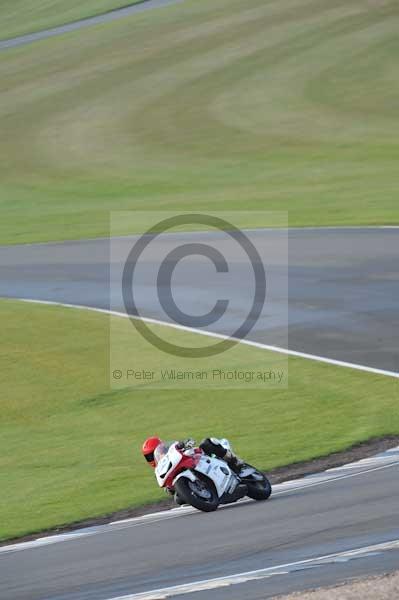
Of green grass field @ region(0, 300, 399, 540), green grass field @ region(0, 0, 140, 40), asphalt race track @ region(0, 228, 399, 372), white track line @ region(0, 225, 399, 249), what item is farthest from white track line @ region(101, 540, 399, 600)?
green grass field @ region(0, 0, 140, 40)

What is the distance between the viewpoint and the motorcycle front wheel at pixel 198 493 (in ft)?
42.2

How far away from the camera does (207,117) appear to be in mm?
59844

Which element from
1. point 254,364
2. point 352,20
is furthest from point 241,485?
point 352,20

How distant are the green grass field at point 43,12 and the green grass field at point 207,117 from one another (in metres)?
7.68

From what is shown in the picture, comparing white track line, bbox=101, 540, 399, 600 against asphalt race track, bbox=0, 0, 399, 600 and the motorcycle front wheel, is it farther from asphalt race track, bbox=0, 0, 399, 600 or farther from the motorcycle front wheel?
the motorcycle front wheel

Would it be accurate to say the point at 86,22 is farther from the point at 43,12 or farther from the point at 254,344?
the point at 254,344

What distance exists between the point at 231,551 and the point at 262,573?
0.91m

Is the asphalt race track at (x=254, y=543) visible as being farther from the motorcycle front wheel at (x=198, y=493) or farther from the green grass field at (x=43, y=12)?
the green grass field at (x=43, y=12)

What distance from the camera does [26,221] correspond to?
45938 mm

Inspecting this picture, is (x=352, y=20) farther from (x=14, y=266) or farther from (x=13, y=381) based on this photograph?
(x=13, y=381)

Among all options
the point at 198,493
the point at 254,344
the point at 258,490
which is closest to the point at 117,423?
the point at 254,344

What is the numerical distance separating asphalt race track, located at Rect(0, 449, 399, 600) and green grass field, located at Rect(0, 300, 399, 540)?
194 cm

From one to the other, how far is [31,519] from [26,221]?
32.5 m

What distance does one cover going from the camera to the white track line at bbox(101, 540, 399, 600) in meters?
9.62
